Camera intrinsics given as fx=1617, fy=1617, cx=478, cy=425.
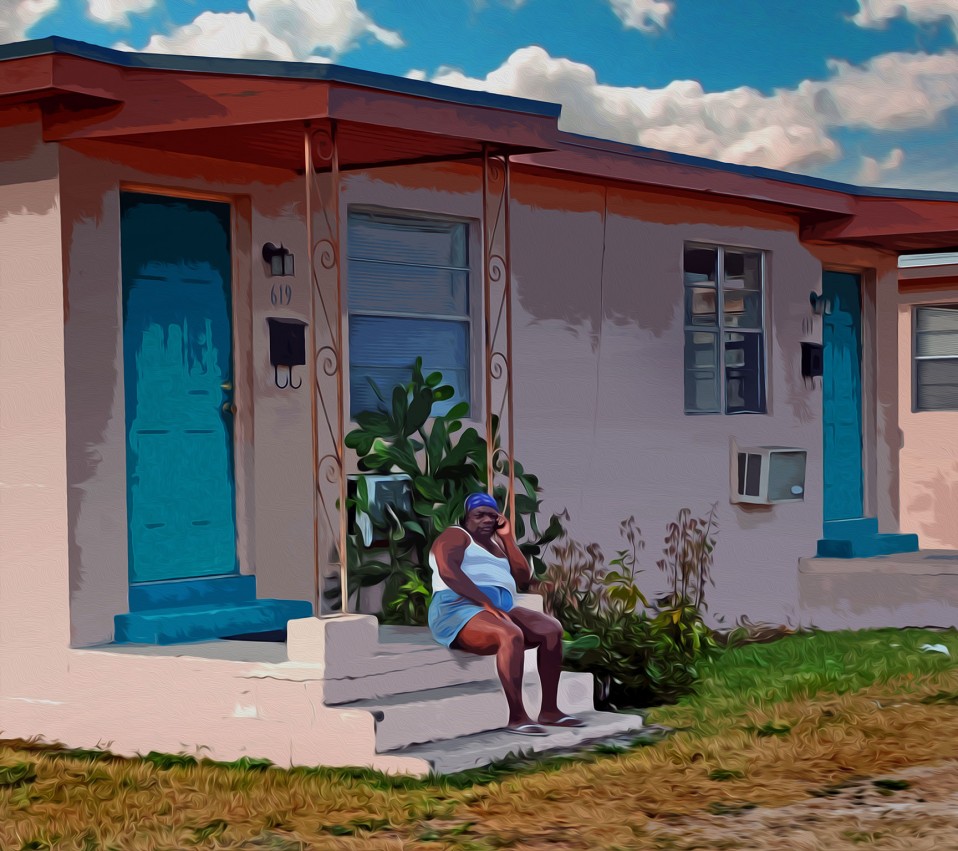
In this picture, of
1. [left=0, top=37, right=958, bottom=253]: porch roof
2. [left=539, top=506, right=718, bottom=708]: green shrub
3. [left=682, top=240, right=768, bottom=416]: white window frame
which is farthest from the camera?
[left=682, top=240, right=768, bottom=416]: white window frame

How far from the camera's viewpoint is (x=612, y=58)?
58281mm

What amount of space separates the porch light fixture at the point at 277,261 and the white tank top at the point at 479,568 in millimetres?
1917

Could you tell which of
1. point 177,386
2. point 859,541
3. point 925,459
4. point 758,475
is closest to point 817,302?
point 758,475

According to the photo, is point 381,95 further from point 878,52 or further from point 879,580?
point 878,52

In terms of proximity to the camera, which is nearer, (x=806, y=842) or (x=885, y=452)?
(x=806, y=842)

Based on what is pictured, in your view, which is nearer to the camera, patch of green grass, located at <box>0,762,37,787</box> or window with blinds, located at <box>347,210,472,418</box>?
patch of green grass, located at <box>0,762,37,787</box>

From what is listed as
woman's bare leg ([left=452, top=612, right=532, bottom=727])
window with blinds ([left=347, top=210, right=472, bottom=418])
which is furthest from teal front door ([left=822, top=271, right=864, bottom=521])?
woman's bare leg ([left=452, top=612, right=532, bottom=727])

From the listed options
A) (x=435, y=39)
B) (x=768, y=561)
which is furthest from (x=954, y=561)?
(x=435, y=39)

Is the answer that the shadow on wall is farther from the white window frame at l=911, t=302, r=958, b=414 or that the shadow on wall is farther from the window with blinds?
the window with blinds

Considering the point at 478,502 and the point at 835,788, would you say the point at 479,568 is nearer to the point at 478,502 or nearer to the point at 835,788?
the point at 478,502

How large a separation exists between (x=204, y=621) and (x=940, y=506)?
37.7 ft

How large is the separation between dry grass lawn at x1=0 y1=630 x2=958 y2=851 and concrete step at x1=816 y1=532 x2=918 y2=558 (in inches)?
174

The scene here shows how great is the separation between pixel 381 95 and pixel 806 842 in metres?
3.96

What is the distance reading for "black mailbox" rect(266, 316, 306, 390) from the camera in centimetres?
906
